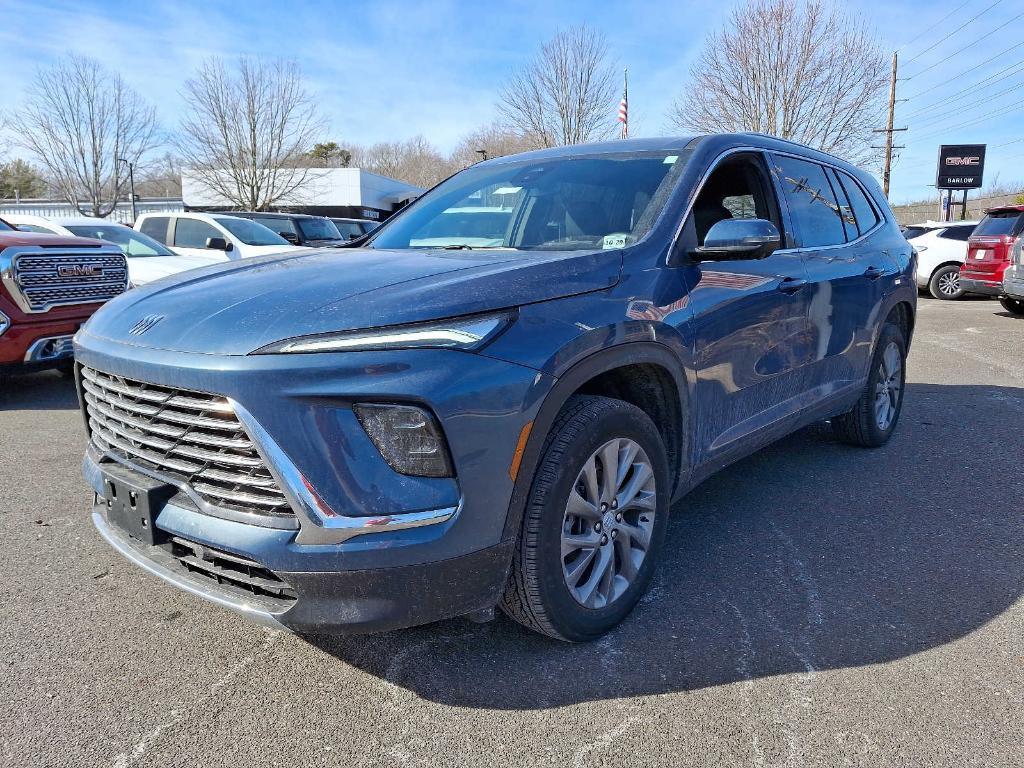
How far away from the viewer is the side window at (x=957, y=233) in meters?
15.5

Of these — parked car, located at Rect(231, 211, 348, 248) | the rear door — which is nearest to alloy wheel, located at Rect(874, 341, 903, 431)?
the rear door

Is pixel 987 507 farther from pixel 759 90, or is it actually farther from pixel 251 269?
pixel 759 90

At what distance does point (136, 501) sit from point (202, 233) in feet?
34.6

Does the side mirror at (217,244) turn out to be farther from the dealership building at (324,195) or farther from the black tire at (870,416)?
the dealership building at (324,195)

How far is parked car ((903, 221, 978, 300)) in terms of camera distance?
1554 centimetres

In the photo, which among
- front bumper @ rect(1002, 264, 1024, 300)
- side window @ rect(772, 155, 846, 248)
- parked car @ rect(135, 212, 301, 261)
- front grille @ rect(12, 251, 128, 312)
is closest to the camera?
side window @ rect(772, 155, 846, 248)

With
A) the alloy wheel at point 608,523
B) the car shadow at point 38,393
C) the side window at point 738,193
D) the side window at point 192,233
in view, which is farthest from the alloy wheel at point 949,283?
the car shadow at point 38,393

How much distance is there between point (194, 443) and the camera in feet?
7.18

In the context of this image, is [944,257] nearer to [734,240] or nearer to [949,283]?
[949,283]

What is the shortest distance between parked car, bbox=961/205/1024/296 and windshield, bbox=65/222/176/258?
12.5 meters

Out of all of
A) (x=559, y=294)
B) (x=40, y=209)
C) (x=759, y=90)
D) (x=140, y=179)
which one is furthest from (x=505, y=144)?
(x=559, y=294)

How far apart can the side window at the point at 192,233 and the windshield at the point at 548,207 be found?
8.91 m

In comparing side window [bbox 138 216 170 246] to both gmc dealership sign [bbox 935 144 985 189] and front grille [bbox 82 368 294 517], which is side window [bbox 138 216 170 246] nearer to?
front grille [bbox 82 368 294 517]

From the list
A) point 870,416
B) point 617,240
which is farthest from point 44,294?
point 870,416
